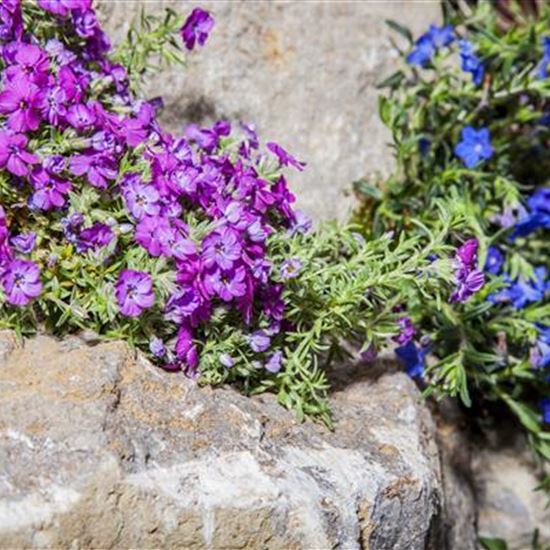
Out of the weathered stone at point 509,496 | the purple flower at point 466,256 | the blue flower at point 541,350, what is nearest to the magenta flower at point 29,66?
the purple flower at point 466,256

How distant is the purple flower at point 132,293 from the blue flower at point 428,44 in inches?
66.6

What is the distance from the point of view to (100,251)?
2.65 metres

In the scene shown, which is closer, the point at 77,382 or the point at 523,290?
the point at 77,382

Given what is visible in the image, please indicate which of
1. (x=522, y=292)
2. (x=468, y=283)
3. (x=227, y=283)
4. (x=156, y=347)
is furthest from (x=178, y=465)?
(x=522, y=292)

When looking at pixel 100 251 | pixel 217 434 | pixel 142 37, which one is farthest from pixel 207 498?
pixel 142 37

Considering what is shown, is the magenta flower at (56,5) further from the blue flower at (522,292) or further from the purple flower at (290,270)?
the blue flower at (522,292)

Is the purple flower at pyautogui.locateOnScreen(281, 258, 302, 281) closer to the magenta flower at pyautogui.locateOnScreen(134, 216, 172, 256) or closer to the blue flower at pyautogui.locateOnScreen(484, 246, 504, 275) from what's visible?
the magenta flower at pyautogui.locateOnScreen(134, 216, 172, 256)

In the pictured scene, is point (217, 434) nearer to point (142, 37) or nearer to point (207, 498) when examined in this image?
point (207, 498)

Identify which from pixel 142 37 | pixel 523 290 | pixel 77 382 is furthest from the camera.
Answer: pixel 523 290

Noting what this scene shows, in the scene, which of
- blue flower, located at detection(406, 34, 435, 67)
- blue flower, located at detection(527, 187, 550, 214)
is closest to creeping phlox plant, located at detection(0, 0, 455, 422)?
blue flower, located at detection(527, 187, 550, 214)

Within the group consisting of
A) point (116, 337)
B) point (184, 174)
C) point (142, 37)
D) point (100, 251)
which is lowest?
point (116, 337)

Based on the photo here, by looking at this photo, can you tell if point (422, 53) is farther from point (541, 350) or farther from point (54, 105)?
point (54, 105)

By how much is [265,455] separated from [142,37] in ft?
4.31

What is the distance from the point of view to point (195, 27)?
10.5 ft
